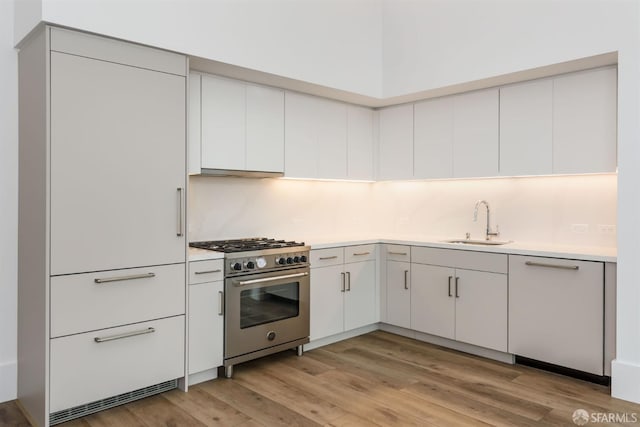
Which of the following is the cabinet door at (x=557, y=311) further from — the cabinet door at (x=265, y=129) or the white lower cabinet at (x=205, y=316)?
the white lower cabinet at (x=205, y=316)

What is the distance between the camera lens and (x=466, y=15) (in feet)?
12.9

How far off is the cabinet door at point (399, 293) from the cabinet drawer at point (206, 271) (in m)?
1.76

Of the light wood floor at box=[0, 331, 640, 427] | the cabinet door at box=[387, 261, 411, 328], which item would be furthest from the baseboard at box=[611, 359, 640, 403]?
the cabinet door at box=[387, 261, 411, 328]

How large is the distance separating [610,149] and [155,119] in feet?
10.2

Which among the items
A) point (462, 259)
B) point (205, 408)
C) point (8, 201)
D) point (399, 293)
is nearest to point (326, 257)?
point (399, 293)

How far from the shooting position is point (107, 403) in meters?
2.95

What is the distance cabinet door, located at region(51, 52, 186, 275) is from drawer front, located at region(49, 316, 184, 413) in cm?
41

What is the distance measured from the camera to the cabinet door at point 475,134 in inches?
161

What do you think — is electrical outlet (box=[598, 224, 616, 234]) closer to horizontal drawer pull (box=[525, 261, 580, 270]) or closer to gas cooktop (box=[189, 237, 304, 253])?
horizontal drawer pull (box=[525, 261, 580, 270])

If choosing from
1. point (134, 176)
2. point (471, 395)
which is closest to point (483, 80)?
point (471, 395)

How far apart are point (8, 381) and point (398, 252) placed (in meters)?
3.12

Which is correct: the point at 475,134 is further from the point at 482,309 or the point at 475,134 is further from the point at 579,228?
the point at 482,309

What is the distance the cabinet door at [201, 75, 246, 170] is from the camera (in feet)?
12.0

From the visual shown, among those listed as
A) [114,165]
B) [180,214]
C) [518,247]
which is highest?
[114,165]
